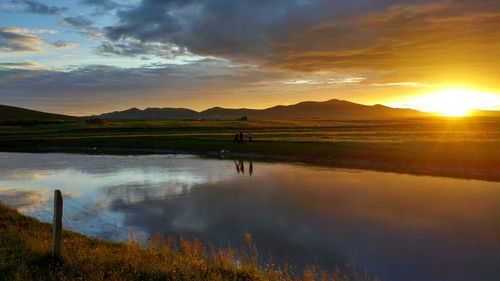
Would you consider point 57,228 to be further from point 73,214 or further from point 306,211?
point 306,211

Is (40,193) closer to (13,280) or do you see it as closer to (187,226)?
(187,226)

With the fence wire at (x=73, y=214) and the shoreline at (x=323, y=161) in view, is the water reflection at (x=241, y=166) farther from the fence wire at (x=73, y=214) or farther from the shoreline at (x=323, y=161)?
the fence wire at (x=73, y=214)

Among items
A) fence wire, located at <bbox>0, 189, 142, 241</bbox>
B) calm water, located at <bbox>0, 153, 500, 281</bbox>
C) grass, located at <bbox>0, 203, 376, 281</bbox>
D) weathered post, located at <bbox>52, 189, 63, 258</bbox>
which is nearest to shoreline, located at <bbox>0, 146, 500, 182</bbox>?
calm water, located at <bbox>0, 153, 500, 281</bbox>

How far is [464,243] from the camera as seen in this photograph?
59.1 feet

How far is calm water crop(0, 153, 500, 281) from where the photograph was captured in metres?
16.6

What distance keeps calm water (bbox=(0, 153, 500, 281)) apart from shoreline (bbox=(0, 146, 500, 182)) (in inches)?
135

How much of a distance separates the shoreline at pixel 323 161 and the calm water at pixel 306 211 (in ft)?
11.2

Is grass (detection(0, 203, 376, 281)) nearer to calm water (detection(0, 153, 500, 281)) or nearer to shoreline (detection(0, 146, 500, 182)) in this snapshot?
calm water (detection(0, 153, 500, 281))

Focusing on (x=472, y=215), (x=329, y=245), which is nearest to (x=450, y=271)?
(x=329, y=245)

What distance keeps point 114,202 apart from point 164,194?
12.9ft

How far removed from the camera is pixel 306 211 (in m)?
→ 24.3

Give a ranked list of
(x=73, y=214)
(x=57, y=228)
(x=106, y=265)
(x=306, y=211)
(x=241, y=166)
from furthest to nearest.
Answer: (x=241, y=166) → (x=306, y=211) → (x=73, y=214) → (x=57, y=228) → (x=106, y=265)

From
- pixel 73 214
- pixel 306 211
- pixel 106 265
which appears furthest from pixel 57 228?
pixel 306 211

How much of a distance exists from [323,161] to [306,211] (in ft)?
89.3
